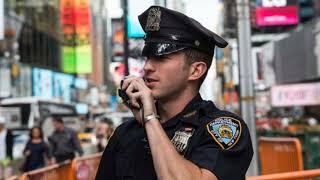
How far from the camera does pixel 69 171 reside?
7125mm

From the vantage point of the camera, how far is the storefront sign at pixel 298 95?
19.3 m

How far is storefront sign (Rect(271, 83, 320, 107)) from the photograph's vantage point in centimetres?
1926

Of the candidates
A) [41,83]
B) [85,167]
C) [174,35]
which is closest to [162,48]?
[174,35]

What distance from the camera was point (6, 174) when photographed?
1552 centimetres

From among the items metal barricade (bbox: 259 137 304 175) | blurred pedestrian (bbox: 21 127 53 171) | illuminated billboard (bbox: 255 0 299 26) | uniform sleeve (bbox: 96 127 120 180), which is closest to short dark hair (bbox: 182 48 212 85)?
uniform sleeve (bbox: 96 127 120 180)

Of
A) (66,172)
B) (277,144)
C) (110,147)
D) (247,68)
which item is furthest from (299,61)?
(110,147)

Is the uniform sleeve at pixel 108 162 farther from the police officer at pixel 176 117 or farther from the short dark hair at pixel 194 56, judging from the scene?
the short dark hair at pixel 194 56

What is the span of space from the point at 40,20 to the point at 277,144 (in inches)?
1797

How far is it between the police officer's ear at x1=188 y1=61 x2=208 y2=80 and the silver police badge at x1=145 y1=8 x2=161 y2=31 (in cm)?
18

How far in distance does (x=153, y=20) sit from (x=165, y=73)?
0.21m

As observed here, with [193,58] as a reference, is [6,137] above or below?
below

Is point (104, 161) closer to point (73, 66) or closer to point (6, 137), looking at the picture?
point (6, 137)

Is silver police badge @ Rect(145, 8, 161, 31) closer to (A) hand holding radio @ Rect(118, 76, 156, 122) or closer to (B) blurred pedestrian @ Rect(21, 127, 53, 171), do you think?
(A) hand holding radio @ Rect(118, 76, 156, 122)

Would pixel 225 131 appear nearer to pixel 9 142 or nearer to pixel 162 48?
pixel 162 48
